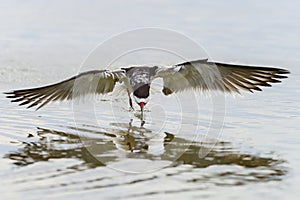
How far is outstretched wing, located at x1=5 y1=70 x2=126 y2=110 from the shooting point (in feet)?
19.7

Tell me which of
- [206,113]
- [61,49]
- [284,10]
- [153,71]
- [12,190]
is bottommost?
[12,190]

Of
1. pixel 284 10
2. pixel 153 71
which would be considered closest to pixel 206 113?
pixel 153 71

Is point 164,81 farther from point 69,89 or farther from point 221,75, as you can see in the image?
point 69,89

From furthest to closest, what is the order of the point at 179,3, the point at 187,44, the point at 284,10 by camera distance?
the point at 179,3 → the point at 284,10 → the point at 187,44

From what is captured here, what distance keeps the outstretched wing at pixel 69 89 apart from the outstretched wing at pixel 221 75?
626 millimetres

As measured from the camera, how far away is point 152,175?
4051 millimetres

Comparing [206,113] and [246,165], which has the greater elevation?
[206,113]

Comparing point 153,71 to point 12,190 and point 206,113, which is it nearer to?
point 206,113

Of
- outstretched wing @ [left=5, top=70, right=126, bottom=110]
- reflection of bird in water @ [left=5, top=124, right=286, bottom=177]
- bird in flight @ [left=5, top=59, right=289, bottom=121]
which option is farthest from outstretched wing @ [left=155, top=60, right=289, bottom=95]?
reflection of bird in water @ [left=5, top=124, right=286, bottom=177]

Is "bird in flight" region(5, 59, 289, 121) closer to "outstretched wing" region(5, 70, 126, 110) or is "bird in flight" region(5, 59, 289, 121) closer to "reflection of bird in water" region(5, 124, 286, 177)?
"outstretched wing" region(5, 70, 126, 110)

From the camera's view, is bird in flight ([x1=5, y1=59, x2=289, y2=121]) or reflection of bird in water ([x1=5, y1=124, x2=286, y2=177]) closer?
reflection of bird in water ([x1=5, y1=124, x2=286, y2=177])

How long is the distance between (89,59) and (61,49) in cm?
98

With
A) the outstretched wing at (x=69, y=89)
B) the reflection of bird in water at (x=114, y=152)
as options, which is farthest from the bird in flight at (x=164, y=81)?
the reflection of bird in water at (x=114, y=152)

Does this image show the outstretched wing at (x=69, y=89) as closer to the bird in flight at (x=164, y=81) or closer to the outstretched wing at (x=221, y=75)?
the bird in flight at (x=164, y=81)
